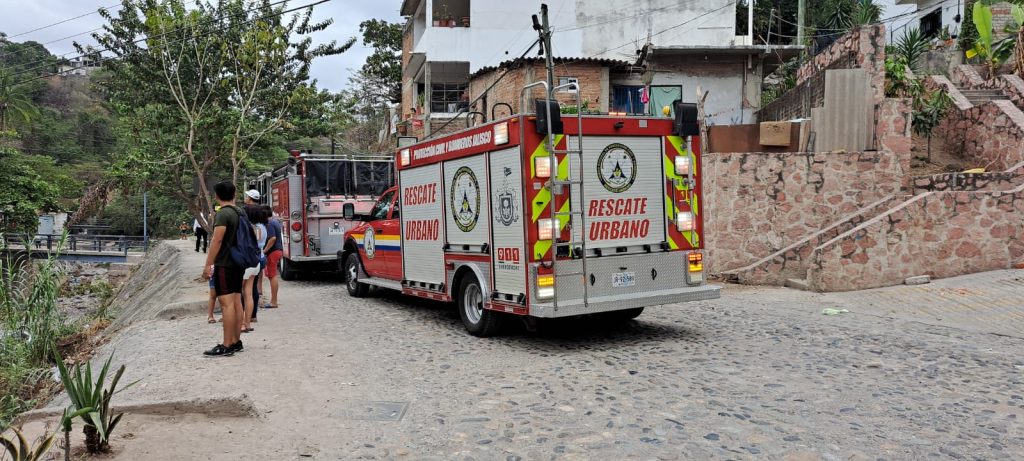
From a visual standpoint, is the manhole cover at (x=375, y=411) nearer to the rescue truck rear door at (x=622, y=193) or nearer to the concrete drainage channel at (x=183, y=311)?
the rescue truck rear door at (x=622, y=193)

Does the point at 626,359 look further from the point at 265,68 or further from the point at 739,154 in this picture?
the point at 265,68

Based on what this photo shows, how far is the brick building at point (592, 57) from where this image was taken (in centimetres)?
2406

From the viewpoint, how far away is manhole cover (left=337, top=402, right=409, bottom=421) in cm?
533

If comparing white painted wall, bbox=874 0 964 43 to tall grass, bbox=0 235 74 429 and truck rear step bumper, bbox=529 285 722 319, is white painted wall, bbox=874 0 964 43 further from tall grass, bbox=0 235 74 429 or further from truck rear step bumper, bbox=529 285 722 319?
tall grass, bbox=0 235 74 429

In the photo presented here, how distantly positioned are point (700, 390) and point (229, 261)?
455cm

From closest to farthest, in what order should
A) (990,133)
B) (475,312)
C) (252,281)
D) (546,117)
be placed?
(546,117), (475,312), (252,281), (990,133)

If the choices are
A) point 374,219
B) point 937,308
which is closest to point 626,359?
point 937,308

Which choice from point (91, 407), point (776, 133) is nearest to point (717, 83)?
point (776, 133)

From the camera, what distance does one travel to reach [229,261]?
23.3ft

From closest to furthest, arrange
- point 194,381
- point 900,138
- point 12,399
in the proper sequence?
point 194,381
point 12,399
point 900,138

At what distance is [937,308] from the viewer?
30.7 feet

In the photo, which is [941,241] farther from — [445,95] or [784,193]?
[445,95]

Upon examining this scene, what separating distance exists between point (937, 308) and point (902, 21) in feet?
104

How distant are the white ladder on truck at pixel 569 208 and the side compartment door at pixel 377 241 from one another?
4153 mm
